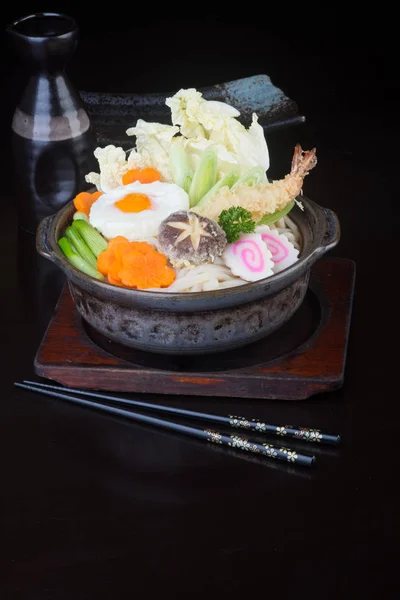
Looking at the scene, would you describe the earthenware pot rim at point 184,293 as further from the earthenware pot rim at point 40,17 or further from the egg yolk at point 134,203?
the earthenware pot rim at point 40,17

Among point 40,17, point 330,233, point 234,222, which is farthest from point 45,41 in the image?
point 330,233

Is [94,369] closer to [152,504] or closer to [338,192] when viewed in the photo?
[152,504]

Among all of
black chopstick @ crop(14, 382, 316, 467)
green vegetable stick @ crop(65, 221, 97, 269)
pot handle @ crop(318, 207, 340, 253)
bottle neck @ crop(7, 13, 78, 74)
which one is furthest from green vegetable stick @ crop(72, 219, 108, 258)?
bottle neck @ crop(7, 13, 78, 74)

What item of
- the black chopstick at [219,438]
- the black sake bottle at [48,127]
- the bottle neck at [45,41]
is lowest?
the black chopstick at [219,438]

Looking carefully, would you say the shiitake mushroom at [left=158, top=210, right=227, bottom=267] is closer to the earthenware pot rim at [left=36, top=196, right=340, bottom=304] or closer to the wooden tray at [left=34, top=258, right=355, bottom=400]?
the earthenware pot rim at [left=36, top=196, right=340, bottom=304]

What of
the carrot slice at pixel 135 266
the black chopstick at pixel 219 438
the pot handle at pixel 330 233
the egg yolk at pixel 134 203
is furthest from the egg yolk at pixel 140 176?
the black chopstick at pixel 219 438

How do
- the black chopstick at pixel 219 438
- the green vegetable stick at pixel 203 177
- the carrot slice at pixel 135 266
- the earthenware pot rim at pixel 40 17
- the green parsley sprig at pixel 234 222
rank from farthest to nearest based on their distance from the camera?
the earthenware pot rim at pixel 40 17 → the green vegetable stick at pixel 203 177 → the green parsley sprig at pixel 234 222 → the carrot slice at pixel 135 266 → the black chopstick at pixel 219 438
